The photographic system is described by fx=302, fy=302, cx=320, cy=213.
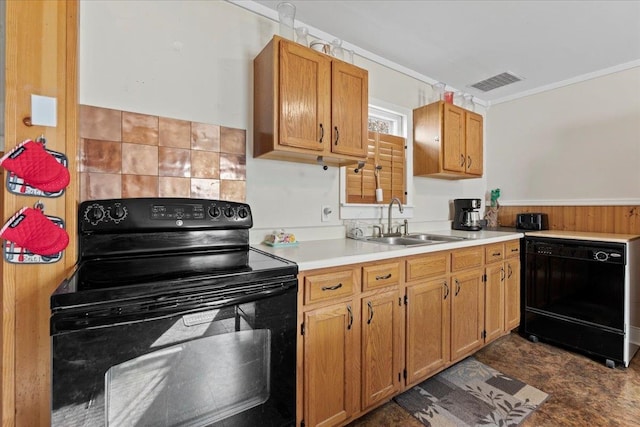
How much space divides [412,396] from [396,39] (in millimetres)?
2517

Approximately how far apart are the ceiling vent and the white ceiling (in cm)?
8

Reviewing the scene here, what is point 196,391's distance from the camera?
1.01 metres

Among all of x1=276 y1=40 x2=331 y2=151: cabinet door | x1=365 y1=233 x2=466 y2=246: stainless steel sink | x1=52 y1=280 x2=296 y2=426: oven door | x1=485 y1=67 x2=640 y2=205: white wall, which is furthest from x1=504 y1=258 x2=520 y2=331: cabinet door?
x1=52 y1=280 x2=296 y2=426: oven door

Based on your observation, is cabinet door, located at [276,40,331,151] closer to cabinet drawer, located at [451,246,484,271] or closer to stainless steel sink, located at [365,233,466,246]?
stainless steel sink, located at [365,233,466,246]

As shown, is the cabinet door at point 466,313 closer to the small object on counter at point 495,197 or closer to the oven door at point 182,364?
the oven door at point 182,364

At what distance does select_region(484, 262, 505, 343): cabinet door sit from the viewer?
238 cm

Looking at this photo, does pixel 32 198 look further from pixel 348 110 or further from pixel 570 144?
pixel 570 144

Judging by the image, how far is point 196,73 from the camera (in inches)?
68.1

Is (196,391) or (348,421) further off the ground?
(196,391)

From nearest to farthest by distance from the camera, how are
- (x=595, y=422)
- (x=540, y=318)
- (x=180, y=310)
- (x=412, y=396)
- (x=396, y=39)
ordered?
(x=180, y=310) → (x=595, y=422) → (x=412, y=396) → (x=396, y=39) → (x=540, y=318)

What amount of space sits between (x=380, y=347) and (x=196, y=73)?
6.10ft

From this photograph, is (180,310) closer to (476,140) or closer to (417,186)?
(417,186)

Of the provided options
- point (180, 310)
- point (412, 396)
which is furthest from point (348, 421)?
point (180, 310)

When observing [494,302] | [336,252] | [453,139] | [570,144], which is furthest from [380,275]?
[570,144]
